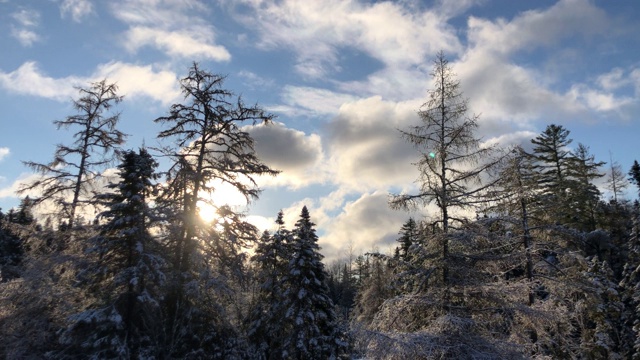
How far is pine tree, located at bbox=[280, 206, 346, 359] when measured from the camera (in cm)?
2544

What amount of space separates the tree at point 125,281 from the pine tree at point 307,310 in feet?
36.7

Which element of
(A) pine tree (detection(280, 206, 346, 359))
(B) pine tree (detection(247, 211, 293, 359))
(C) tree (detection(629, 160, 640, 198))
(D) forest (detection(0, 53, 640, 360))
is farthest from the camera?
(C) tree (detection(629, 160, 640, 198))

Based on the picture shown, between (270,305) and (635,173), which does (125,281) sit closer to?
(270,305)

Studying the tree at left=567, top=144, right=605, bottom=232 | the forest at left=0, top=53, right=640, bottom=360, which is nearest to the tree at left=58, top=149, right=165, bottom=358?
the forest at left=0, top=53, right=640, bottom=360

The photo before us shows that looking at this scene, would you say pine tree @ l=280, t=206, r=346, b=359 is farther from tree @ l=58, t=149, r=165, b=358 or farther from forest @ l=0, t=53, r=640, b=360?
tree @ l=58, t=149, r=165, b=358

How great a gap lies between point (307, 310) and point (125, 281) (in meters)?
13.4

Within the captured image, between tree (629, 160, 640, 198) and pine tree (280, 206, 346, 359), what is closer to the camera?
pine tree (280, 206, 346, 359)

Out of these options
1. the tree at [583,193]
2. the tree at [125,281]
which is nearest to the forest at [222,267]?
the tree at [125,281]

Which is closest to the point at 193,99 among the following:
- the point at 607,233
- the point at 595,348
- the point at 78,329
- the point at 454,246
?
the point at 78,329

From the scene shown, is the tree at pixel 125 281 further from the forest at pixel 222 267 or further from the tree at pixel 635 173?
the tree at pixel 635 173

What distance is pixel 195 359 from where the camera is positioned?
53.4ft

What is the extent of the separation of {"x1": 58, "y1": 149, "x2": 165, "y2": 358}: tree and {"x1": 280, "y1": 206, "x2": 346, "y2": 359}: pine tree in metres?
11.2

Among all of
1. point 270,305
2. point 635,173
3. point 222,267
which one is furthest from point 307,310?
point 635,173

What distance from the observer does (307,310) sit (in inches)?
1028
